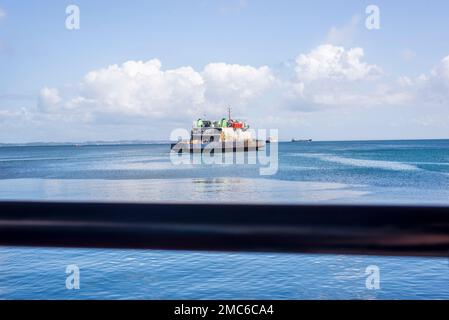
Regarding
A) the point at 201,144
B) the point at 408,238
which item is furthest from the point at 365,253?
the point at 201,144

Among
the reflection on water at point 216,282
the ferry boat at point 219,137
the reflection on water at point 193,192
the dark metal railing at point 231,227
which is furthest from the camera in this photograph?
the ferry boat at point 219,137

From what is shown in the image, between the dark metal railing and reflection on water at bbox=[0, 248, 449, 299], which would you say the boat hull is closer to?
reflection on water at bbox=[0, 248, 449, 299]

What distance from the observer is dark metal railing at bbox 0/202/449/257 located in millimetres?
807

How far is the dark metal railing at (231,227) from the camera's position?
0.81m

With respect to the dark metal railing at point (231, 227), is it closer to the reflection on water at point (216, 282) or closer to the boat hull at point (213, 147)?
the reflection on water at point (216, 282)

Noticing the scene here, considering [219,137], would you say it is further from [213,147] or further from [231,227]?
[231,227]

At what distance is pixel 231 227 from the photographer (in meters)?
0.83

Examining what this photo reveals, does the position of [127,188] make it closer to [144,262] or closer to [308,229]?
[144,262]

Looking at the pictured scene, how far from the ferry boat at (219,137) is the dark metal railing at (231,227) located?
74.5 m

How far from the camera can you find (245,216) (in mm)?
835

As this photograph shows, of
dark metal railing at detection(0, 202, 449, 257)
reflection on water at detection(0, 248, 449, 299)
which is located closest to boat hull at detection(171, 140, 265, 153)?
reflection on water at detection(0, 248, 449, 299)

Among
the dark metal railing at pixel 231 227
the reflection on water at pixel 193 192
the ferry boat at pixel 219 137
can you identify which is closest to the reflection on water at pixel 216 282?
the dark metal railing at pixel 231 227

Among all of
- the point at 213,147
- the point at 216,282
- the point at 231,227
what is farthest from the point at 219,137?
the point at 231,227
